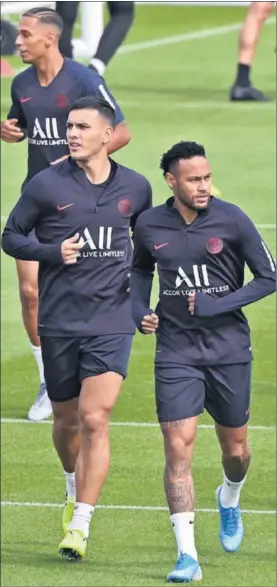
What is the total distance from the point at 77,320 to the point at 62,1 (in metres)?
10.2

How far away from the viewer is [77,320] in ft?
35.1

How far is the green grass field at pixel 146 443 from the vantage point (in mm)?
11047

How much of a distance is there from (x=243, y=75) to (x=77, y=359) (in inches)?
553

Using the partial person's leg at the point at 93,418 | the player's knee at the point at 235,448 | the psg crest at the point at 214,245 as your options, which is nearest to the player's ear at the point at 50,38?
the partial person's leg at the point at 93,418

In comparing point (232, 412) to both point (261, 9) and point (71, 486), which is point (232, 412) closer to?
point (71, 486)

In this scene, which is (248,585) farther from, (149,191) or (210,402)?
(149,191)

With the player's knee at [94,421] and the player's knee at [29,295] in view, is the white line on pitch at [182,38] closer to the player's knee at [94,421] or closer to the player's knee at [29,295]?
the player's knee at [29,295]

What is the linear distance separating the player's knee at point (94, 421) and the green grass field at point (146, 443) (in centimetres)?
80

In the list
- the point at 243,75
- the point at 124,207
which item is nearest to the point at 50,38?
the point at 124,207

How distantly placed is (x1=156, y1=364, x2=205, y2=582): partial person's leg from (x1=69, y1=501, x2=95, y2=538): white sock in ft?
1.69

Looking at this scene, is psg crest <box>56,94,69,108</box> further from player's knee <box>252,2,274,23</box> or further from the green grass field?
player's knee <box>252,2,274,23</box>

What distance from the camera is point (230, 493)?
11016mm

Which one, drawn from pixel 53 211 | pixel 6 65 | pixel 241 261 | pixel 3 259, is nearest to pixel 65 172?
pixel 53 211

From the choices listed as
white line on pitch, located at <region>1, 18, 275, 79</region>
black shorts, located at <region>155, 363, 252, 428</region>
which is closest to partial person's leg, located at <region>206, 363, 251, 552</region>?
black shorts, located at <region>155, 363, 252, 428</region>
